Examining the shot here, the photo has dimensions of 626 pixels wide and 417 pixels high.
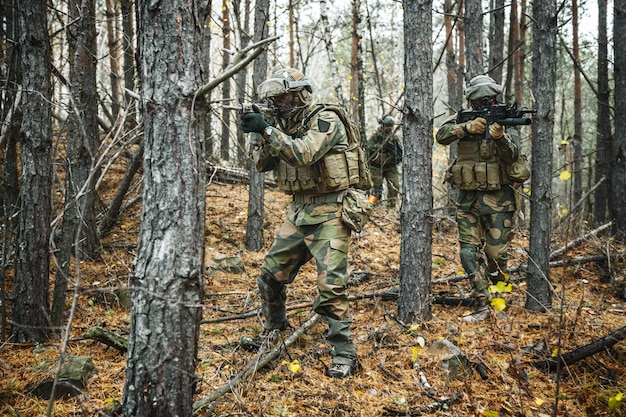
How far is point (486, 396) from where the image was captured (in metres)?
3.18

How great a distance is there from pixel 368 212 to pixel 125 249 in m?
3.61

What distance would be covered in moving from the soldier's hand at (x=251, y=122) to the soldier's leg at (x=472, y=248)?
2.74 m

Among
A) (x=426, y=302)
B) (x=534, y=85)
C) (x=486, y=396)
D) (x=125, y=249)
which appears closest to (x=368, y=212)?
(x=426, y=302)

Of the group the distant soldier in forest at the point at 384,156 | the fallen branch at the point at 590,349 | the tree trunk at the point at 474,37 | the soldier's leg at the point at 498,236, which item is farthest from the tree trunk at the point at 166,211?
the distant soldier in forest at the point at 384,156

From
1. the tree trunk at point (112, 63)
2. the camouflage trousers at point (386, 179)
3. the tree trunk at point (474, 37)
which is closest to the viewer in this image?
the tree trunk at point (112, 63)

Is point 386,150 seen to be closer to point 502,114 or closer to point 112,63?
point 502,114

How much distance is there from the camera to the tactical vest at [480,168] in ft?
16.3

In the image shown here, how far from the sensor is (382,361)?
3.66 meters

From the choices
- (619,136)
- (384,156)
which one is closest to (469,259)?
(619,136)

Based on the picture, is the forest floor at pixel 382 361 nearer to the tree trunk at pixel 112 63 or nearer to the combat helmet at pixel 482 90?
the combat helmet at pixel 482 90

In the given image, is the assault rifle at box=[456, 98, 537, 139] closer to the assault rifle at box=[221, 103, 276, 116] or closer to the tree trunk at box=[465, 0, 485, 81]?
the assault rifle at box=[221, 103, 276, 116]

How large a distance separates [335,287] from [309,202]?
745mm

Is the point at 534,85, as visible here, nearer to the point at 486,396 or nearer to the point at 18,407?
the point at 486,396

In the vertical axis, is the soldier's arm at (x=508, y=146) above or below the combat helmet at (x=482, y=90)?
below
